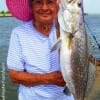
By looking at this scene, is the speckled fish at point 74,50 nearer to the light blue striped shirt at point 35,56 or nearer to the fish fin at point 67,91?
the fish fin at point 67,91

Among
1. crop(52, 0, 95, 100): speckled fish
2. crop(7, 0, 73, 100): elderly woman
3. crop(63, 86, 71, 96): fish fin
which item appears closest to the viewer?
crop(52, 0, 95, 100): speckled fish

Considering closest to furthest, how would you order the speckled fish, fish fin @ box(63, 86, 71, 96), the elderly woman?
1. the speckled fish
2. fish fin @ box(63, 86, 71, 96)
3. the elderly woman

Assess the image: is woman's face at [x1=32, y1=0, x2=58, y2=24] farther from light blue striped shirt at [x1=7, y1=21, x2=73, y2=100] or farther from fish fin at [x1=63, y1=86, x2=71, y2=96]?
fish fin at [x1=63, y1=86, x2=71, y2=96]

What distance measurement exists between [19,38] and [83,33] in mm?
784

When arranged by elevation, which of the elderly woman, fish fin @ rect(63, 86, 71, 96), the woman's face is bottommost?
fish fin @ rect(63, 86, 71, 96)

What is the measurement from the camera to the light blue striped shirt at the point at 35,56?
421 centimetres

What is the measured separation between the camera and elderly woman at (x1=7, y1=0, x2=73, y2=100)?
13.5 feet

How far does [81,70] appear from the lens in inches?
153

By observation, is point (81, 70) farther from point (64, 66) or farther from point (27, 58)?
point (27, 58)

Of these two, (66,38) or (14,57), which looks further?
(14,57)

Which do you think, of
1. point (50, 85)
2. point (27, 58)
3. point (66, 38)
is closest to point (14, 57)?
point (27, 58)

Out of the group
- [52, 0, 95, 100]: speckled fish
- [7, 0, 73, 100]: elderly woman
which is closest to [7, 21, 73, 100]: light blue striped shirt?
[7, 0, 73, 100]: elderly woman

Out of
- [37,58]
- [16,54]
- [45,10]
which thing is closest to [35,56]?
[37,58]

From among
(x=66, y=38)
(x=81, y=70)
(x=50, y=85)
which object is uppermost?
(x=66, y=38)
